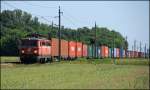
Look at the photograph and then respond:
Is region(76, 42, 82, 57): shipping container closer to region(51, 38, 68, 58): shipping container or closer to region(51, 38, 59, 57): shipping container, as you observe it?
region(51, 38, 68, 58): shipping container

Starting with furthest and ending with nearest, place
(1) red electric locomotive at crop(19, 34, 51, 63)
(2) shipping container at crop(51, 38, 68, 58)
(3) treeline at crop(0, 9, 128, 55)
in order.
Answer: (3) treeline at crop(0, 9, 128, 55), (2) shipping container at crop(51, 38, 68, 58), (1) red electric locomotive at crop(19, 34, 51, 63)

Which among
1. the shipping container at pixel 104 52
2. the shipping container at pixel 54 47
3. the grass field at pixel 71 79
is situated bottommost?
the shipping container at pixel 104 52

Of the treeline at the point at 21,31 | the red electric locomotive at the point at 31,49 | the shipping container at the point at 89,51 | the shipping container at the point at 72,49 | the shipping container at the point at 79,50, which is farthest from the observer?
the treeline at the point at 21,31

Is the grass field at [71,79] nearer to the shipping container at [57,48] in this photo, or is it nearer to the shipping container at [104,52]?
the shipping container at [57,48]

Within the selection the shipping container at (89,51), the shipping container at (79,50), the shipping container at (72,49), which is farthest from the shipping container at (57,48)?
the shipping container at (89,51)

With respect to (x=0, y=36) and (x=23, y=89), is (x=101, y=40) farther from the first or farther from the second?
(x=23, y=89)

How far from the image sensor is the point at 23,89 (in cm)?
1600

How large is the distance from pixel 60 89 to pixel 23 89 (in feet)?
4.67

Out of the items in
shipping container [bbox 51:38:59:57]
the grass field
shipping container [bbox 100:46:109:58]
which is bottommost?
shipping container [bbox 100:46:109:58]

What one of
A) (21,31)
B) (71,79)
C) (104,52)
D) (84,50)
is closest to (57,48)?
(84,50)

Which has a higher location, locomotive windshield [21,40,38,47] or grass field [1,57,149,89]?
locomotive windshield [21,40,38,47]

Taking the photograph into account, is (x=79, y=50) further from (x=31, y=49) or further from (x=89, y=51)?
(x=31, y=49)

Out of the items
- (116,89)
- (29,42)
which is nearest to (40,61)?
(29,42)

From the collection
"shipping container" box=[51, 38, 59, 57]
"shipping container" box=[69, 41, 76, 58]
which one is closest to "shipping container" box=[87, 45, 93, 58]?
"shipping container" box=[69, 41, 76, 58]
